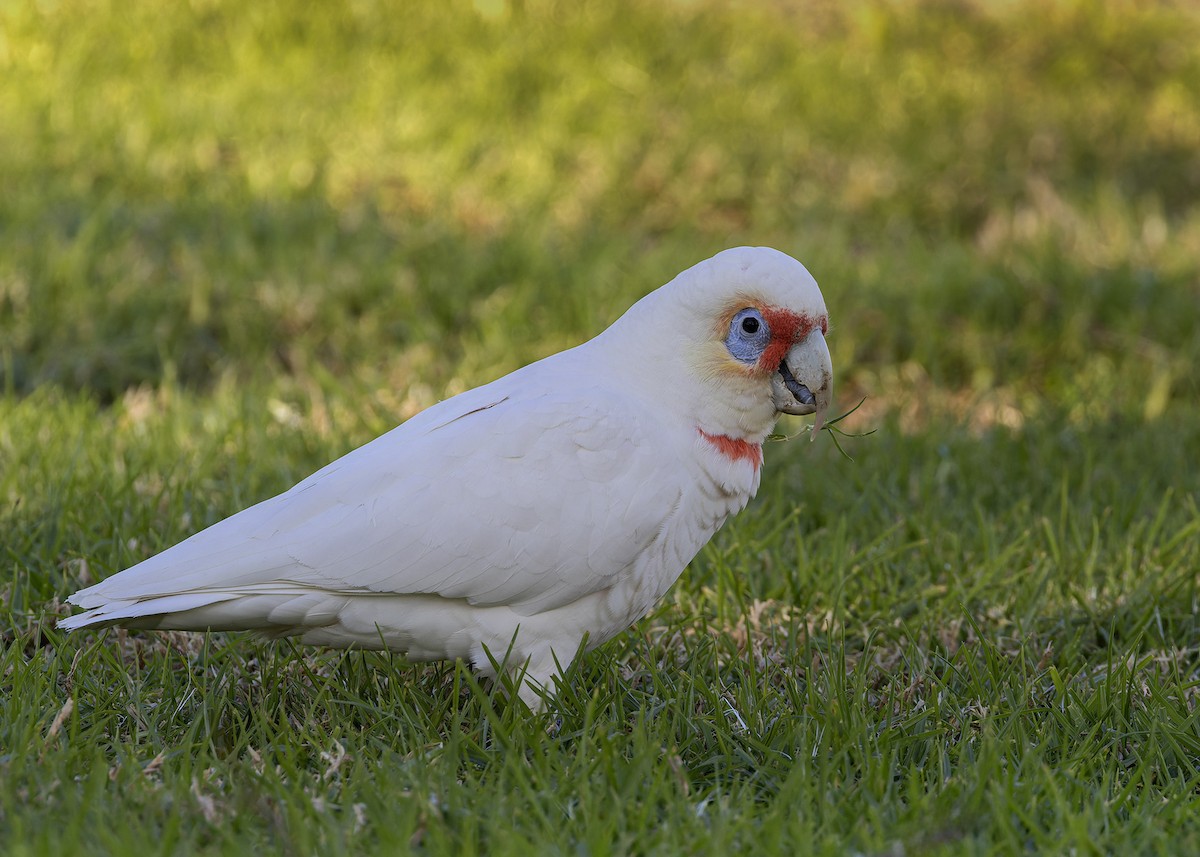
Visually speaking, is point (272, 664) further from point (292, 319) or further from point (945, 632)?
point (292, 319)

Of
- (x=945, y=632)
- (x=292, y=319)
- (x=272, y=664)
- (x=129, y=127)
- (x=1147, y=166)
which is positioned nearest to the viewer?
(x=272, y=664)

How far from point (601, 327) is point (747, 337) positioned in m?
2.20

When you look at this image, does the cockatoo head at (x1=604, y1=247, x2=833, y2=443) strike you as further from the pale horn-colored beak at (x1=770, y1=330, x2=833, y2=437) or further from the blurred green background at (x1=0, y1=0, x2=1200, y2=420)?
the blurred green background at (x1=0, y1=0, x2=1200, y2=420)

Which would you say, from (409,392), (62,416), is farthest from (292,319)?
(62,416)

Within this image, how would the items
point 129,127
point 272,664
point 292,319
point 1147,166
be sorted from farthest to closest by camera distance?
point 1147,166 → point 129,127 → point 292,319 → point 272,664

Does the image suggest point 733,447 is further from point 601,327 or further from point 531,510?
point 601,327

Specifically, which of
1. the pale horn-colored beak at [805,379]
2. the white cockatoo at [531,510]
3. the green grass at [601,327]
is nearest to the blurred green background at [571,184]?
the green grass at [601,327]

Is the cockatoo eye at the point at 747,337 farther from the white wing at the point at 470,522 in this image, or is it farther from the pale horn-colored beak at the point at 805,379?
the white wing at the point at 470,522

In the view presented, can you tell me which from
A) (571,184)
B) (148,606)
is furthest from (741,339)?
(571,184)

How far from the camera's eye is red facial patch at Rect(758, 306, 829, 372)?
2330 mm

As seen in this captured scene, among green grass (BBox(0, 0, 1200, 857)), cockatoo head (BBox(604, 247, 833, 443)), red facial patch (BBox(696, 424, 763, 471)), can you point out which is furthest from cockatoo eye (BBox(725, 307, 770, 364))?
green grass (BBox(0, 0, 1200, 857))

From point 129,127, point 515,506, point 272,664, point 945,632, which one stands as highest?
point 129,127

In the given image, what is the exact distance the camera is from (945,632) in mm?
2820

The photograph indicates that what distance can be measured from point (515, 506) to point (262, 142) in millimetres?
3824
